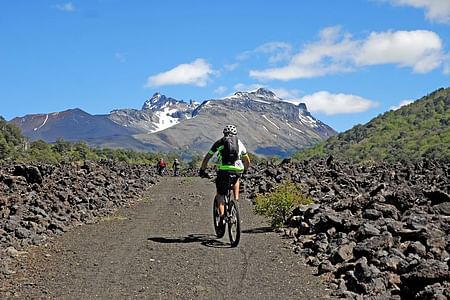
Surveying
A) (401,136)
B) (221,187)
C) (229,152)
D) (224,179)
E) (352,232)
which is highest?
(401,136)

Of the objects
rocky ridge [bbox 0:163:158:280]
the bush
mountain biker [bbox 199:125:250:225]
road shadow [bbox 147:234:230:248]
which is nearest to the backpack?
mountain biker [bbox 199:125:250:225]

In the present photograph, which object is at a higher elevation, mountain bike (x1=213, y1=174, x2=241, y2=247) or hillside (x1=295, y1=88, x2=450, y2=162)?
hillside (x1=295, y1=88, x2=450, y2=162)

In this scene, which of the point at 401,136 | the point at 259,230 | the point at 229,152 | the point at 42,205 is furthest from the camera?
the point at 401,136

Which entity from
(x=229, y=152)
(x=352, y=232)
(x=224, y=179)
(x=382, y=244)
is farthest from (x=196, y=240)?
(x=382, y=244)

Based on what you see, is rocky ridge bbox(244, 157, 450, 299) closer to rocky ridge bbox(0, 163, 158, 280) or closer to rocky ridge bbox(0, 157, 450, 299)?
rocky ridge bbox(0, 157, 450, 299)

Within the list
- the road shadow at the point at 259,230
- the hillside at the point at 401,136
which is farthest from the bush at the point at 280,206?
the hillside at the point at 401,136

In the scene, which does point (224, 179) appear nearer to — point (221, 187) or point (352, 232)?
point (221, 187)

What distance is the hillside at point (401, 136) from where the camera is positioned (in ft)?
288

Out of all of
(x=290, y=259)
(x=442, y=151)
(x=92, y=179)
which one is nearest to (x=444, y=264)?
(x=290, y=259)

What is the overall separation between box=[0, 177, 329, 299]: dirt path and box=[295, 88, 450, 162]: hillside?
63204 mm

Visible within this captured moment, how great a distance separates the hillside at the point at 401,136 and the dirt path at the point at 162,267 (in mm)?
63204

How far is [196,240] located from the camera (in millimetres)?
12891

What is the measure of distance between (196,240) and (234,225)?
1.16 meters

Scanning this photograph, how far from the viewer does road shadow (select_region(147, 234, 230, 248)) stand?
1234 cm
